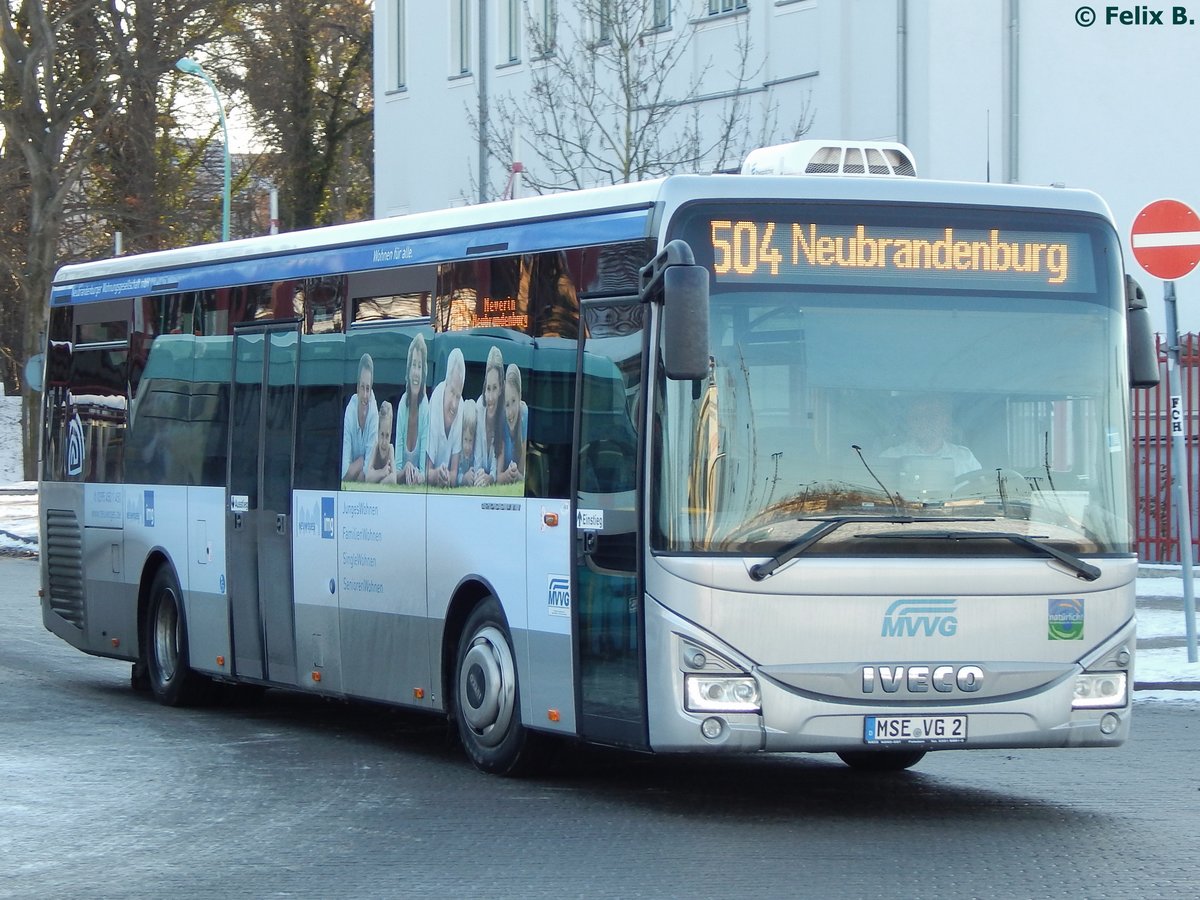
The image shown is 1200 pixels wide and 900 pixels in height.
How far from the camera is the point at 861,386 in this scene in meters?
9.38

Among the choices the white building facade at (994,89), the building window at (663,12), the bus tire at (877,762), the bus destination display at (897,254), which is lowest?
the bus tire at (877,762)

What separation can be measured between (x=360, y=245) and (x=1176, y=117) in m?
17.8

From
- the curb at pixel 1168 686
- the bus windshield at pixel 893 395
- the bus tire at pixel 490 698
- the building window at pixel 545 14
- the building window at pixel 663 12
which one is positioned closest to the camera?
the bus windshield at pixel 893 395

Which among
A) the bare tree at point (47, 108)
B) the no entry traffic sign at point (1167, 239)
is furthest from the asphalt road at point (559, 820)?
the bare tree at point (47, 108)

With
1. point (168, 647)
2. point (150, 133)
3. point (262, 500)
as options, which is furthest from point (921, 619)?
point (150, 133)

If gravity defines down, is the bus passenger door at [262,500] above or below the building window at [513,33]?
below

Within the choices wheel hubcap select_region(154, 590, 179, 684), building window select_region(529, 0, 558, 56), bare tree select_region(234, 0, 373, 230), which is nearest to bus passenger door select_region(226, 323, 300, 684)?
wheel hubcap select_region(154, 590, 179, 684)

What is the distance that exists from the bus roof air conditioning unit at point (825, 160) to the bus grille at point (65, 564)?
772cm

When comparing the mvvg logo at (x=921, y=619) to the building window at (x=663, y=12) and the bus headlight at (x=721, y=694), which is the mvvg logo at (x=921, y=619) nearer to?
the bus headlight at (x=721, y=694)

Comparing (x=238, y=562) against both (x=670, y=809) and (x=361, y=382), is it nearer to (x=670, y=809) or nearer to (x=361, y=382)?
(x=361, y=382)

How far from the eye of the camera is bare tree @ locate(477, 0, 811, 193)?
26703 mm

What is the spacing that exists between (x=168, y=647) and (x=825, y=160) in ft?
22.3

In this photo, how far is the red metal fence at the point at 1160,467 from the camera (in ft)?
73.9

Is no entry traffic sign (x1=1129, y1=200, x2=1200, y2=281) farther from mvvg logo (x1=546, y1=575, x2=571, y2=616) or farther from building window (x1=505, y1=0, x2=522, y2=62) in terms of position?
building window (x1=505, y1=0, x2=522, y2=62)
